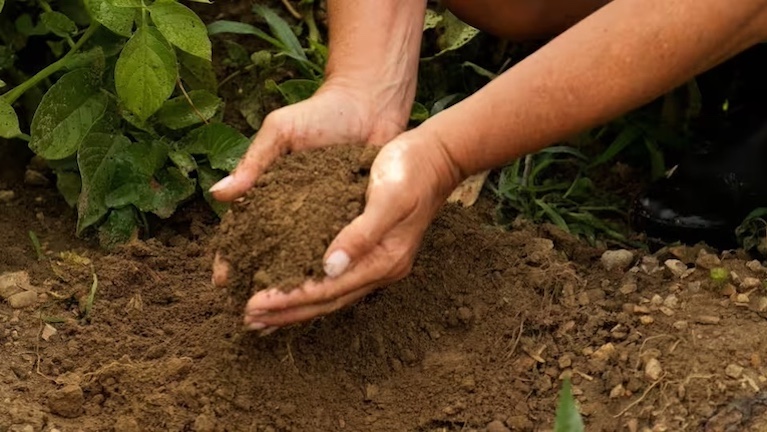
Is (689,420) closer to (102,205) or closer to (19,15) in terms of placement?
(102,205)

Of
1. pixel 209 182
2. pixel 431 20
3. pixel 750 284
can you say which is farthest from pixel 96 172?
pixel 750 284

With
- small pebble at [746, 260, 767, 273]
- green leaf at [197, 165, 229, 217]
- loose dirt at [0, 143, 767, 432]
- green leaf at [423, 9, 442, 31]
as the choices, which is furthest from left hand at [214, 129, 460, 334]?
green leaf at [423, 9, 442, 31]

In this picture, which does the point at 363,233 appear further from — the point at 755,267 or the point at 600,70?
the point at 755,267

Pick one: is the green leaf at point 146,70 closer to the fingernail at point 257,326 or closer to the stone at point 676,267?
the fingernail at point 257,326

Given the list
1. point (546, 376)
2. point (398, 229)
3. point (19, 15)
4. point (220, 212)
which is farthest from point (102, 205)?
point (546, 376)

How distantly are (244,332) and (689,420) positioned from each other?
0.68 metres

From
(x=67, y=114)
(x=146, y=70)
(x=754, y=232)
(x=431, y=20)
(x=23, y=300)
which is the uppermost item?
(x=146, y=70)

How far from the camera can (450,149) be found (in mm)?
1562

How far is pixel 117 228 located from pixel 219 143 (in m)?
0.25

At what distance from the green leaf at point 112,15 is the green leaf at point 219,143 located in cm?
25

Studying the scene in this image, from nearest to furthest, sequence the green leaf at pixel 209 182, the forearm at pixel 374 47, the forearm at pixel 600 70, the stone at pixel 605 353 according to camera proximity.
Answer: the forearm at pixel 600 70 < the stone at pixel 605 353 < the forearm at pixel 374 47 < the green leaf at pixel 209 182

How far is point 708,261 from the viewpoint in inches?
73.7

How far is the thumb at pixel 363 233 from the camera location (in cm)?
146

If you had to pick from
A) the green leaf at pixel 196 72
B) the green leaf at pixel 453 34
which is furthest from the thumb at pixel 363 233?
the green leaf at pixel 453 34
